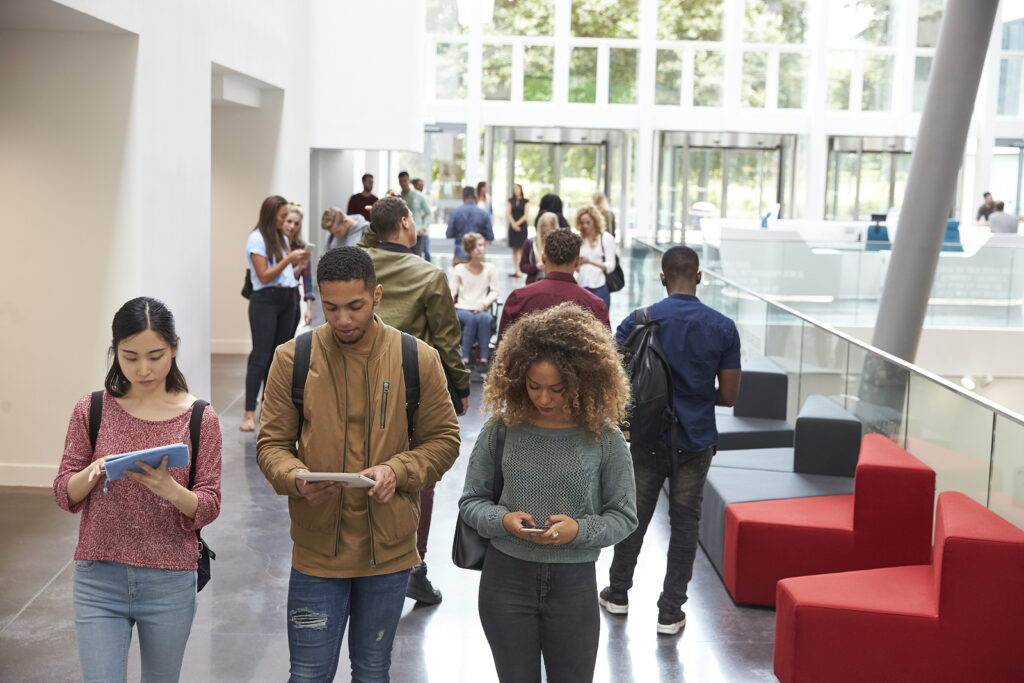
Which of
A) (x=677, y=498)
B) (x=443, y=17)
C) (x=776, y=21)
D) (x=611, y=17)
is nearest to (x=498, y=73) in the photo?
(x=443, y=17)

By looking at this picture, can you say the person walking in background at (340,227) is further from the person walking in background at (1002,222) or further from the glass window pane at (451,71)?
the glass window pane at (451,71)

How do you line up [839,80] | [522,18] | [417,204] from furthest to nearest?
[522,18] → [839,80] → [417,204]

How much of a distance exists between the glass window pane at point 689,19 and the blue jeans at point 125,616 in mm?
27793

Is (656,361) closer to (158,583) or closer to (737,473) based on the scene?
(737,473)

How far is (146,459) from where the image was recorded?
290 cm

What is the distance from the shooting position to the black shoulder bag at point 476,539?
324 cm

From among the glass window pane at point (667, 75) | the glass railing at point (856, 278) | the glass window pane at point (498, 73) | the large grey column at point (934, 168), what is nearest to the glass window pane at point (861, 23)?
the glass window pane at point (667, 75)

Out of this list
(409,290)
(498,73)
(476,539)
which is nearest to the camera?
(476,539)

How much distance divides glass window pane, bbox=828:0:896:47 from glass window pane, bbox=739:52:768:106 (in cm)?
185

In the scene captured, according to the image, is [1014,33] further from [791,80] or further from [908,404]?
[908,404]

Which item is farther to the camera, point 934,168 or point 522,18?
point 522,18

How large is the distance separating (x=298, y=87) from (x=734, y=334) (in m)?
10.1

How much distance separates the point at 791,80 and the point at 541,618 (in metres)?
28.0

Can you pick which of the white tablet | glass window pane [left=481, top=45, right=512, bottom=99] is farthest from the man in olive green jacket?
glass window pane [left=481, top=45, right=512, bottom=99]
